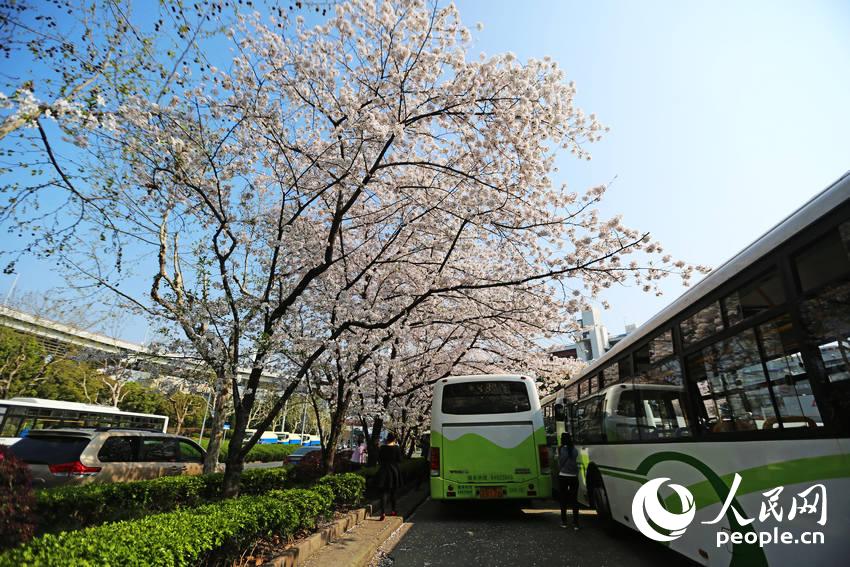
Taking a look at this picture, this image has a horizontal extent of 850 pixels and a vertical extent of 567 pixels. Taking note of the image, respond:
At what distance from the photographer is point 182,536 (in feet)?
11.1

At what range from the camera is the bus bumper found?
802 centimetres

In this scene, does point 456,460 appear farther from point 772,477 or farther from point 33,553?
point 33,553

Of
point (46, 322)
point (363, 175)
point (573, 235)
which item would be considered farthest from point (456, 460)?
point (46, 322)

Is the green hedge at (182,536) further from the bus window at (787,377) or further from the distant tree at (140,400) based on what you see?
the distant tree at (140,400)

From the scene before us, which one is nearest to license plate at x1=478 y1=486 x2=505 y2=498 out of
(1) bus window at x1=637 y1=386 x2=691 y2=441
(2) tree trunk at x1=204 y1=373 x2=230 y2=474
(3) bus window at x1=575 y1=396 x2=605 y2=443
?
(3) bus window at x1=575 y1=396 x2=605 y2=443

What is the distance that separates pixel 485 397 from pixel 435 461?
1.65 m

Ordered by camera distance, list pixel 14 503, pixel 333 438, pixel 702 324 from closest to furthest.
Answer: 1. pixel 14 503
2. pixel 702 324
3. pixel 333 438

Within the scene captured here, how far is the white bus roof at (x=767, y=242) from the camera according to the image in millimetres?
2797

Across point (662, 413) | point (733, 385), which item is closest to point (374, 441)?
point (662, 413)

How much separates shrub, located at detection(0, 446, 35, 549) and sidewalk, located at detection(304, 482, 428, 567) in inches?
104

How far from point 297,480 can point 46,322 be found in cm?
2425

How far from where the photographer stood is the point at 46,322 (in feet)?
81.6

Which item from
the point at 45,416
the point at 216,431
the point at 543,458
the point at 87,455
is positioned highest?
the point at 45,416

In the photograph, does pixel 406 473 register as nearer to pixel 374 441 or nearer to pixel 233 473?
pixel 374 441
